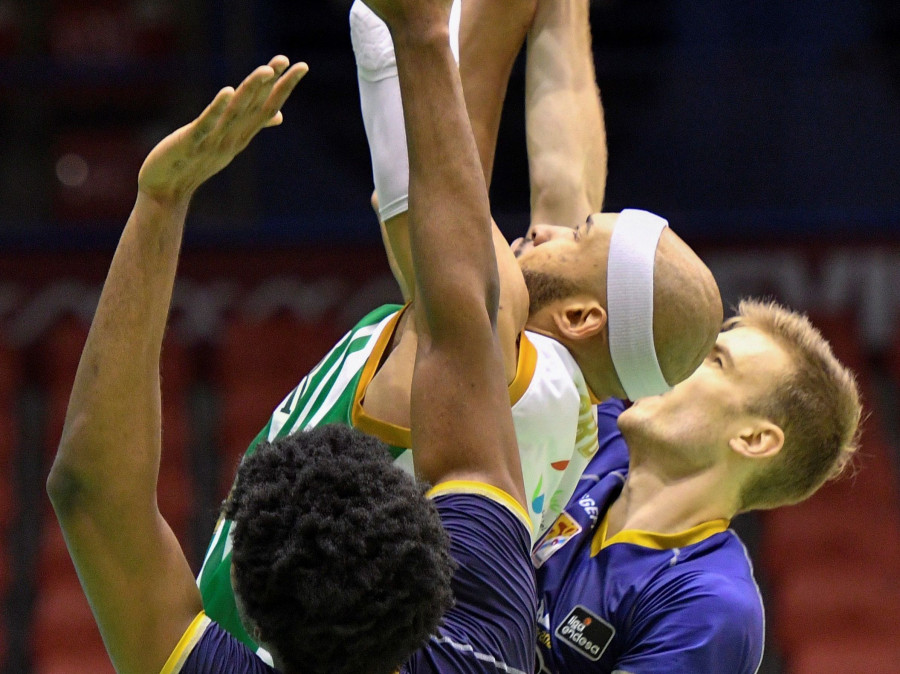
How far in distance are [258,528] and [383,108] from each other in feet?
2.82

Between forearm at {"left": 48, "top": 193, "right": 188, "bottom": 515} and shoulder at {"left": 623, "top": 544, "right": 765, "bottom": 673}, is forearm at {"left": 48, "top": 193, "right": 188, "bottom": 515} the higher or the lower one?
the higher one

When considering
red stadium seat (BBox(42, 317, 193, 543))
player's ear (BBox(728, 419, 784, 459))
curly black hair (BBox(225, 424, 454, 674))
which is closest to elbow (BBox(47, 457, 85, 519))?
curly black hair (BBox(225, 424, 454, 674))

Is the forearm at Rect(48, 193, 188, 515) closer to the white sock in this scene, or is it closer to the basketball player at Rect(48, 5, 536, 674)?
the basketball player at Rect(48, 5, 536, 674)

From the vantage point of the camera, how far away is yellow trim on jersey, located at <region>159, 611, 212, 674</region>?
5.27ft

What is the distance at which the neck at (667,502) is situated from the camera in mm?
2930

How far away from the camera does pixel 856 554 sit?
651 centimetres

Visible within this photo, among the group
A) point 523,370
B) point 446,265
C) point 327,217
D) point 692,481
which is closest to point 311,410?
point 523,370

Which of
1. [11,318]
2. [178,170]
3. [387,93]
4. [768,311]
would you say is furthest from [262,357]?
[178,170]

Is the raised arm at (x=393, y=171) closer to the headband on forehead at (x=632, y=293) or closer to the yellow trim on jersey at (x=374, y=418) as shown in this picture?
the yellow trim on jersey at (x=374, y=418)

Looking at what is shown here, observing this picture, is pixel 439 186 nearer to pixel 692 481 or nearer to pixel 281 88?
pixel 281 88

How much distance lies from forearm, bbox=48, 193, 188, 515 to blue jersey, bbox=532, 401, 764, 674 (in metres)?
1.33

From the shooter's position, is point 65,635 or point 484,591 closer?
point 484,591

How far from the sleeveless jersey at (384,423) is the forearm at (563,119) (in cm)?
56

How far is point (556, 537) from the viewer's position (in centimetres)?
290
